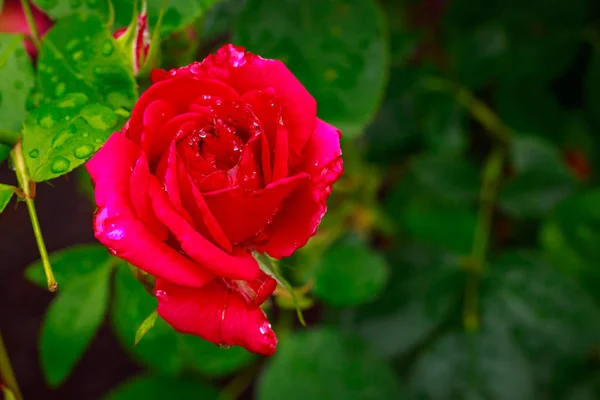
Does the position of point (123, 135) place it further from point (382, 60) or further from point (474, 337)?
point (474, 337)

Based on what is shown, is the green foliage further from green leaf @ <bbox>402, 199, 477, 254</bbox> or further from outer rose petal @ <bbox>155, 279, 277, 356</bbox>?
green leaf @ <bbox>402, 199, 477, 254</bbox>

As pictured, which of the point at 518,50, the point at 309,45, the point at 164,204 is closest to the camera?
the point at 164,204

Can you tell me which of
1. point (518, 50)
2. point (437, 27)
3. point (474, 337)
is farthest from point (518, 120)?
point (474, 337)

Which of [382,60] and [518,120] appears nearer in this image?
[382,60]

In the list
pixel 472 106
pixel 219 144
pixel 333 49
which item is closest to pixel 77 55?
pixel 219 144

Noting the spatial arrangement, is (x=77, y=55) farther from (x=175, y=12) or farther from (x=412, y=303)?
(x=412, y=303)

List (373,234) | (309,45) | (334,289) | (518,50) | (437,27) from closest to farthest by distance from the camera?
(309,45) → (334,289) → (518,50) → (437,27) → (373,234)

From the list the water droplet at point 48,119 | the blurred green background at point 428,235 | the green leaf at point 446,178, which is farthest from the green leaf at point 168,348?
the green leaf at point 446,178
